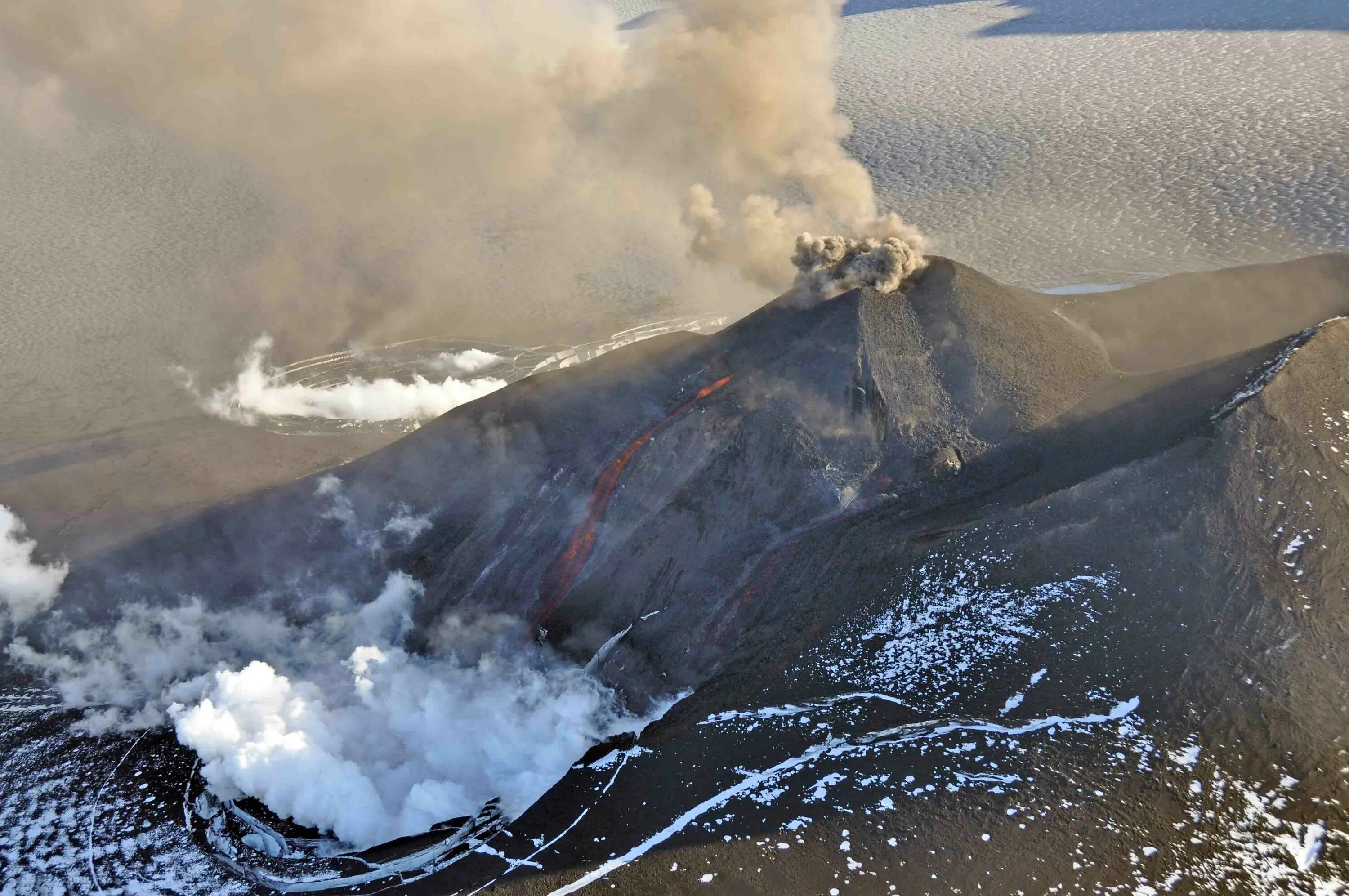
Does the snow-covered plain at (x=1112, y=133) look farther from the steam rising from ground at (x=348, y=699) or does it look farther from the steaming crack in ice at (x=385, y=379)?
the steam rising from ground at (x=348, y=699)

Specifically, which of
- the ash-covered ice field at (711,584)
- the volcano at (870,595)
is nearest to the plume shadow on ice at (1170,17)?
the ash-covered ice field at (711,584)

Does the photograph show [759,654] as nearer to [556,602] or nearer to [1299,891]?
[556,602]

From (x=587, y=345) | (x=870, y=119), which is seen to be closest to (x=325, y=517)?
(x=587, y=345)

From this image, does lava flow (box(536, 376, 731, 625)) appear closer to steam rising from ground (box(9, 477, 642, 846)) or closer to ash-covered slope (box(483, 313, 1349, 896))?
steam rising from ground (box(9, 477, 642, 846))

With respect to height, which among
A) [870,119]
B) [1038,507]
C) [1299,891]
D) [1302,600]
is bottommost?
[1299,891]

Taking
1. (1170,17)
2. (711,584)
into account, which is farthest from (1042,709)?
(1170,17)

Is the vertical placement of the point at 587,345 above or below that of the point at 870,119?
below

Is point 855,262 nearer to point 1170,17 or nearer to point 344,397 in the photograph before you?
point 344,397
